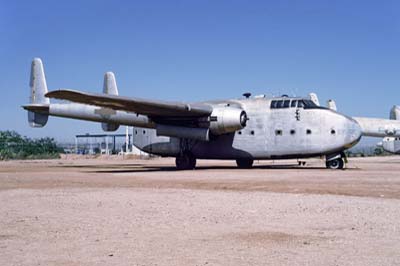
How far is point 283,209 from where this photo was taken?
33.4 feet

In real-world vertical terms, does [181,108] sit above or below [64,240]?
above

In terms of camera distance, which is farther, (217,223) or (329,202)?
(329,202)

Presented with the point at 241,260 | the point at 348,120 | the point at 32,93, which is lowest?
the point at 241,260

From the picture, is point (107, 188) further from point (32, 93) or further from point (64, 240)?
point (32, 93)

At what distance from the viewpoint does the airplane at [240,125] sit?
1014 inches

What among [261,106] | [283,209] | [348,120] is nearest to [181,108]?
[261,106]

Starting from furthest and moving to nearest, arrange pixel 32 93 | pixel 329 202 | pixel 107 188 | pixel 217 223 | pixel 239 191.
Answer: pixel 32 93
pixel 107 188
pixel 239 191
pixel 329 202
pixel 217 223

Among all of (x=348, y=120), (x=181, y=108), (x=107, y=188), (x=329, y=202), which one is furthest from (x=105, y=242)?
(x=348, y=120)

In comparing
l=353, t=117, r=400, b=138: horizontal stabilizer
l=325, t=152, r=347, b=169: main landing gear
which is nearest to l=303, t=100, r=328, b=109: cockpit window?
l=325, t=152, r=347, b=169: main landing gear

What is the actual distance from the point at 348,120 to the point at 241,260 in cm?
2138

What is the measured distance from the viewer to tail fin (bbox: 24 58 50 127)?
33.9m

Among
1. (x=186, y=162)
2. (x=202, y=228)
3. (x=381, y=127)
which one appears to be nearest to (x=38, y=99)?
→ (x=186, y=162)

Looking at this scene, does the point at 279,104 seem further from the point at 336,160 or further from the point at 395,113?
the point at 395,113

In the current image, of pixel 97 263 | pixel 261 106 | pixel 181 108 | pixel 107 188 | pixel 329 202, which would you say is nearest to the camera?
pixel 97 263
